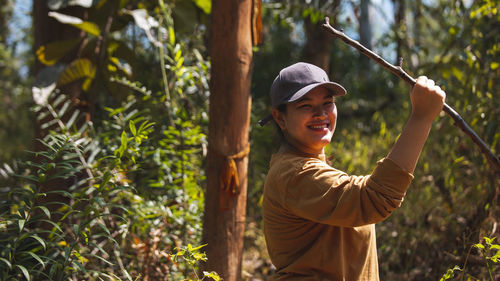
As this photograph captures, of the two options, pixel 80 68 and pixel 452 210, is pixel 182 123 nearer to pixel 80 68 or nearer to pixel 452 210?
pixel 80 68

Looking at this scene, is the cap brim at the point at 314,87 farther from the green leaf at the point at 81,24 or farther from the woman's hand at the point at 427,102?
the green leaf at the point at 81,24

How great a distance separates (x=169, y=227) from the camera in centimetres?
374

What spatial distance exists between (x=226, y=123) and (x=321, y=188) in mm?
1499

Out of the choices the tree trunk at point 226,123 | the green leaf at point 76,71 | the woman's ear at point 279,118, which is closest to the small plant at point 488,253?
the woman's ear at point 279,118

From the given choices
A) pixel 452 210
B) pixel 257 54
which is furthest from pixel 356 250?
pixel 257 54

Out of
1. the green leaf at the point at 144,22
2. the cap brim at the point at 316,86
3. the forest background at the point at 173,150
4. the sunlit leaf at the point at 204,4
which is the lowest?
the forest background at the point at 173,150

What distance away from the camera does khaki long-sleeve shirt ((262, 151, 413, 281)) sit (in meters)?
1.82

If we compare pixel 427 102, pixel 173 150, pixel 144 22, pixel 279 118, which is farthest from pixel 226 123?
pixel 427 102

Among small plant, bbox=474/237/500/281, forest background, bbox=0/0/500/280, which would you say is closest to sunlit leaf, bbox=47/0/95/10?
forest background, bbox=0/0/500/280

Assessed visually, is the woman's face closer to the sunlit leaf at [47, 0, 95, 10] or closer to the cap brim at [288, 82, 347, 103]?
the cap brim at [288, 82, 347, 103]

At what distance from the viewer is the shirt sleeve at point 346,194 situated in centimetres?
180

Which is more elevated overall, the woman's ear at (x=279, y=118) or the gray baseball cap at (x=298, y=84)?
the gray baseball cap at (x=298, y=84)

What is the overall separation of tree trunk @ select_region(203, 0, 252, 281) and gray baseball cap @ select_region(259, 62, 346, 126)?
3.47 ft

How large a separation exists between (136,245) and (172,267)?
1.02 feet
